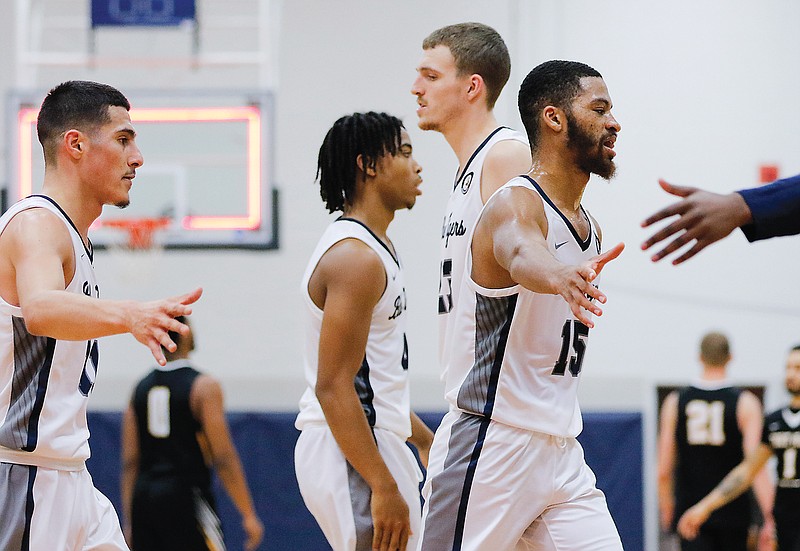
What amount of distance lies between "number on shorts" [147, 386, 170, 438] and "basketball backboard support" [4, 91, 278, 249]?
199 cm

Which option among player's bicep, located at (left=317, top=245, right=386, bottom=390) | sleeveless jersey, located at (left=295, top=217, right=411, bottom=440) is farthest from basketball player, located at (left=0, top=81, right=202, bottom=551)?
sleeveless jersey, located at (left=295, top=217, right=411, bottom=440)

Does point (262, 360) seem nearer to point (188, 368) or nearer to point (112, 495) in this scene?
point (112, 495)

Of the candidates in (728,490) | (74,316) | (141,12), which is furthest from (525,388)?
(141,12)

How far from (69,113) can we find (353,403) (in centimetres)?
144

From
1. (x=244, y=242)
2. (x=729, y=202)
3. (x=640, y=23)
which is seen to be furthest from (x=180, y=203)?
(x=729, y=202)

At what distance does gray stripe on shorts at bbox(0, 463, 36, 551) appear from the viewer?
3.48 meters

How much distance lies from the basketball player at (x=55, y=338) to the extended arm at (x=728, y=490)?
15.3ft

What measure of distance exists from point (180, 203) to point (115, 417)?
75.2 inches

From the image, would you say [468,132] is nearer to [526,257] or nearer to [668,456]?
[526,257]

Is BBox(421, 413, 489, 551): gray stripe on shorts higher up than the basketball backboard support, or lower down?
lower down

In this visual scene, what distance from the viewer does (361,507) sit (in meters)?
4.08

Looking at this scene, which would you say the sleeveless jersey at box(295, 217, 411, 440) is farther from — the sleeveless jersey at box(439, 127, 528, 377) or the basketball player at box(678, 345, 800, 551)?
the basketball player at box(678, 345, 800, 551)

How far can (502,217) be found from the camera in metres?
3.43

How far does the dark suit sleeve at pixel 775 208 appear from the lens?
2.48 m
